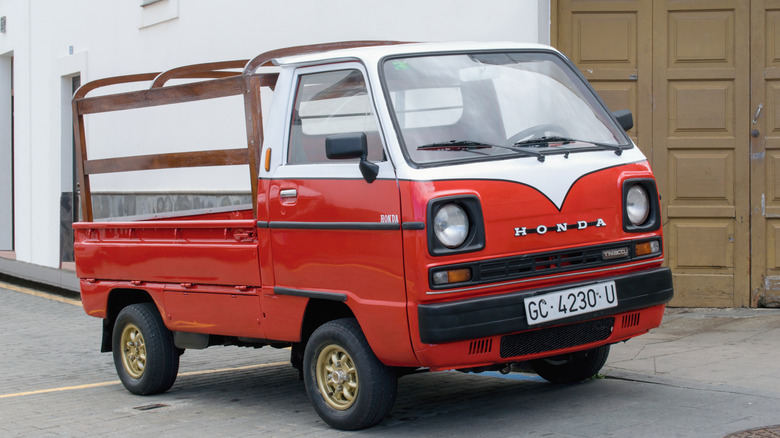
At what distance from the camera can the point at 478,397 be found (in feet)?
20.6

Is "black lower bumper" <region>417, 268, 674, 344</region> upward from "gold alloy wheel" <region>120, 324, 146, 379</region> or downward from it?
upward

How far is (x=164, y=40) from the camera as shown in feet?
44.0

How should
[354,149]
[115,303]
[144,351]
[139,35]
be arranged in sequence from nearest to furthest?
[354,149] → [144,351] → [115,303] → [139,35]

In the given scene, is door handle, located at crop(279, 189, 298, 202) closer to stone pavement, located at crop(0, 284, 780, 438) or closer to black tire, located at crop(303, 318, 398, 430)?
black tire, located at crop(303, 318, 398, 430)

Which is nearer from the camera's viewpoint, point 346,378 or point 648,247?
point 346,378

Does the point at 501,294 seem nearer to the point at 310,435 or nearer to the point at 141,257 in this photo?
the point at 310,435

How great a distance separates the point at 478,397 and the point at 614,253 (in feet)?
4.72

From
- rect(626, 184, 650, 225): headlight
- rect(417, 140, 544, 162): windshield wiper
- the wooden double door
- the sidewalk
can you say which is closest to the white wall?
the wooden double door

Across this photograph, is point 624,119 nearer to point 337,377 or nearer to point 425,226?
point 425,226

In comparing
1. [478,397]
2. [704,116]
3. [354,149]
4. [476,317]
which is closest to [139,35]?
[704,116]

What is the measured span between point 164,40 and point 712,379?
30.6 ft

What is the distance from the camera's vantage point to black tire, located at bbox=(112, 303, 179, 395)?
22.4 ft

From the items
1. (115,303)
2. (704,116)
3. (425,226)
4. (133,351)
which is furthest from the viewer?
(704,116)

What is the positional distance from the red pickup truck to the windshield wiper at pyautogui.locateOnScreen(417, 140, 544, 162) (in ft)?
0.05
